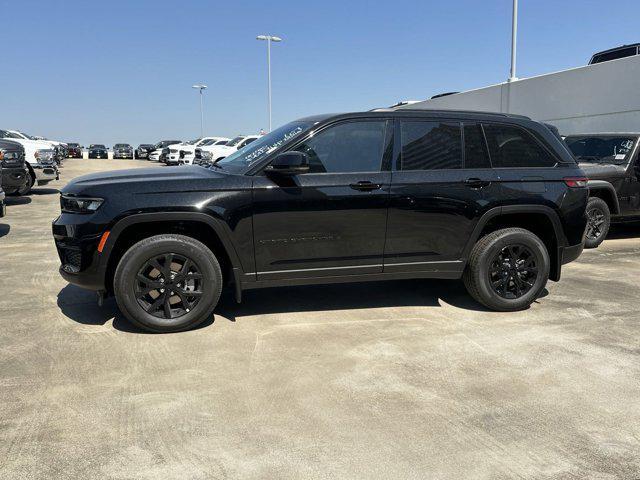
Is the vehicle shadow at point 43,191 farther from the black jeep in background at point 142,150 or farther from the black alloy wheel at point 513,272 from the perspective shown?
the black jeep in background at point 142,150

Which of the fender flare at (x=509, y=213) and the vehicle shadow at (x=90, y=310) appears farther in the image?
the fender flare at (x=509, y=213)

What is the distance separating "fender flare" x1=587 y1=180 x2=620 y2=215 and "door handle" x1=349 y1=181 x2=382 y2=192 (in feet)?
17.0

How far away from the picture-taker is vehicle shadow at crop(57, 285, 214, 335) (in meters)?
4.47

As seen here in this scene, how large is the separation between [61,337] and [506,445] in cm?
335

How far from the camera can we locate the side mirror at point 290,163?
4062mm

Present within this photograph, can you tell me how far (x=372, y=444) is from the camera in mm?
2717

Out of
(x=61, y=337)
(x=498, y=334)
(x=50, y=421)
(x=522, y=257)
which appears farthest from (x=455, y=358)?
(x=61, y=337)

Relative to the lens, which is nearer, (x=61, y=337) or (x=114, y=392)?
(x=114, y=392)

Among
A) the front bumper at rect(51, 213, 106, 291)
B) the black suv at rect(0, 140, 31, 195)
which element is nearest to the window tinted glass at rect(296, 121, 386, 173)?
the front bumper at rect(51, 213, 106, 291)

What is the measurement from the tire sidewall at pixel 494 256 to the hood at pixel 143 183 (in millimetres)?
2448

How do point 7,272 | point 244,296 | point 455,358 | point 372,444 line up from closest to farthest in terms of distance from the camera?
point 372,444, point 455,358, point 244,296, point 7,272

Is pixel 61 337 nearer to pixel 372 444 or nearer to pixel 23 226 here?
pixel 372 444

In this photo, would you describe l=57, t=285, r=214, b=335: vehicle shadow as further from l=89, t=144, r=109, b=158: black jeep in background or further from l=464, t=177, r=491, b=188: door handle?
l=89, t=144, r=109, b=158: black jeep in background

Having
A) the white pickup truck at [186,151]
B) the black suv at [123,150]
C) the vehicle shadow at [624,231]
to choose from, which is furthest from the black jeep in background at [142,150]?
the vehicle shadow at [624,231]
